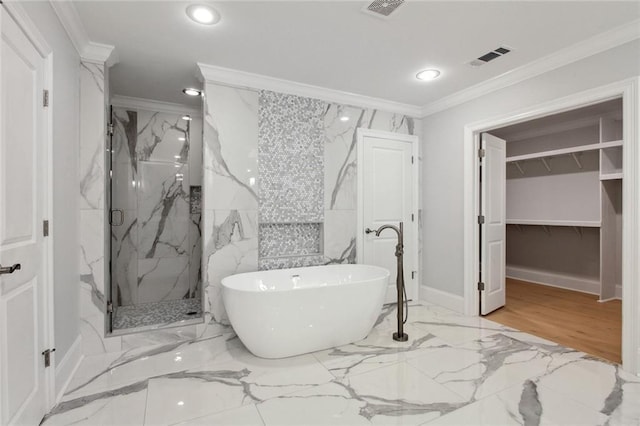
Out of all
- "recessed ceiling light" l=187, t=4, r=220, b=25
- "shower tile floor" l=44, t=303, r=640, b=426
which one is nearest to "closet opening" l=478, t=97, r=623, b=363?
"shower tile floor" l=44, t=303, r=640, b=426

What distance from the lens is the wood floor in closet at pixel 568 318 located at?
271 centimetres

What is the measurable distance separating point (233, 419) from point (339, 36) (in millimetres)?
2553

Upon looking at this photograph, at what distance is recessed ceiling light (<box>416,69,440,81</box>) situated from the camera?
291 centimetres

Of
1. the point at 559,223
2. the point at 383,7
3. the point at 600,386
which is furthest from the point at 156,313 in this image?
the point at 559,223

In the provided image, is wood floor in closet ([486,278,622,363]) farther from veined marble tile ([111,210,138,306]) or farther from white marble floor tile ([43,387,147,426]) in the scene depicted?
veined marble tile ([111,210,138,306])

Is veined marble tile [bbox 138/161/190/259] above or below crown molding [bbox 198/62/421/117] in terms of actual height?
below

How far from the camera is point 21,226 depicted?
4.91ft

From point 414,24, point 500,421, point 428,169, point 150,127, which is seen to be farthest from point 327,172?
point 500,421

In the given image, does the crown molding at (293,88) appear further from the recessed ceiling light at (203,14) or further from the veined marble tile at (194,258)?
the veined marble tile at (194,258)

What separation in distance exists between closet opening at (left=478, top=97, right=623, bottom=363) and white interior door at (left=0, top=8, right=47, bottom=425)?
144 inches

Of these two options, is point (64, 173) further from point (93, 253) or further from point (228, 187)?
point (228, 187)

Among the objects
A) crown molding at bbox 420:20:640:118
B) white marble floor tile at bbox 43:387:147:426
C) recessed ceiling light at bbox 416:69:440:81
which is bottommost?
white marble floor tile at bbox 43:387:147:426

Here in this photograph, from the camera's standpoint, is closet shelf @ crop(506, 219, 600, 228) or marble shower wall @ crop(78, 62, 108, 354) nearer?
marble shower wall @ crop(78, 62, 108, 354)

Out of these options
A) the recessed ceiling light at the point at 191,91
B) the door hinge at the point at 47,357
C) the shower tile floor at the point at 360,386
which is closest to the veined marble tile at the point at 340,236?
the shower tile floor at the point at 360,386
